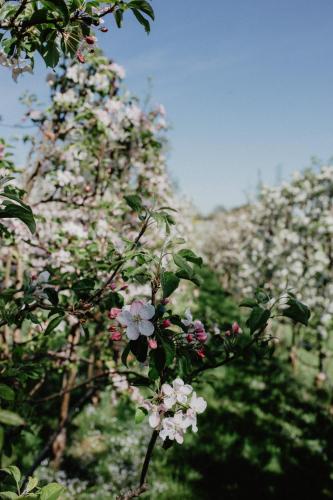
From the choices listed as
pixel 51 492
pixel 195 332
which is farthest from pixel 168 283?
pixel 51 492

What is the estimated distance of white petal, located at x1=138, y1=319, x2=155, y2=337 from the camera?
1.22 m

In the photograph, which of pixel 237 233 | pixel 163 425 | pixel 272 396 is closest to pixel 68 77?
pixel 163 425

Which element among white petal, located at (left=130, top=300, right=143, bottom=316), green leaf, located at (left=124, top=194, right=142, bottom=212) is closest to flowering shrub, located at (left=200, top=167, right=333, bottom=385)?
green leaf, located at (left=124, top=194, right=142, bottom=212)

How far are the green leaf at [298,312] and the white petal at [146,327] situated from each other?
1.75 feet

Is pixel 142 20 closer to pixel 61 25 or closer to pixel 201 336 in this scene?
pixel 61 25

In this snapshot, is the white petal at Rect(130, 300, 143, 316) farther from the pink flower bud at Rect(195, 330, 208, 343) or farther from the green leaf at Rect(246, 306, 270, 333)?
the green leaf at Rect(246, 306, 270, 333)

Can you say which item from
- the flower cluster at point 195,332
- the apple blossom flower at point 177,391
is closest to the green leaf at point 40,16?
the flower cluster at point 195,332

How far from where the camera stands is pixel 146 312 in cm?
123

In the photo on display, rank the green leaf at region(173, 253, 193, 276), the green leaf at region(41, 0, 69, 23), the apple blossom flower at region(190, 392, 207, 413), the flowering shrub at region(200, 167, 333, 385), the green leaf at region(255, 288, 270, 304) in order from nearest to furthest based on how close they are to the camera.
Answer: the green leaf at region(41, 0, 69, 23), the green leaf at region(173, 253, 193, 276), the apple blossom flower at region(190, 392, 207, 413), the green leaf at region(255, 288, 270, 304), the flowering shrub at region(200, 167, 333, 385)

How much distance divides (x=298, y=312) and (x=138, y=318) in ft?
1.96

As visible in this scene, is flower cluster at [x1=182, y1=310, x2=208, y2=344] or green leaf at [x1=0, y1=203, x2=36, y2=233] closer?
green leaf at [x1=0, y1=203, x2=36, y2=233]

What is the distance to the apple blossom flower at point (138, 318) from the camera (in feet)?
4.00

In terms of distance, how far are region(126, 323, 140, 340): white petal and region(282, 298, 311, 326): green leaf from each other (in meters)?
0.57

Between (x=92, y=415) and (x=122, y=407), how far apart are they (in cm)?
39
